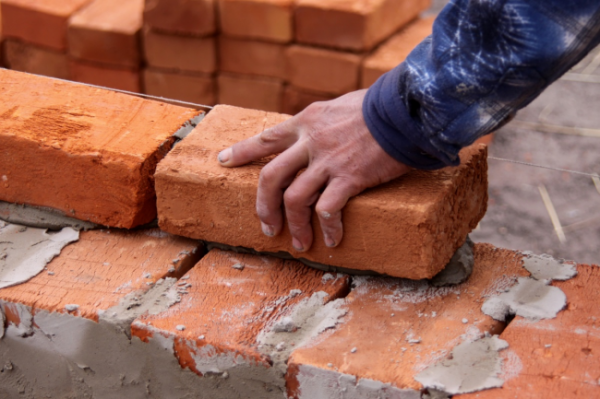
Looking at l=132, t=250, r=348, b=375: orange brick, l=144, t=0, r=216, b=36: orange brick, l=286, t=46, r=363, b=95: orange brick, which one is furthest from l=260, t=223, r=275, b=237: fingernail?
l=144, t=0, r=216, b=36: orange brick

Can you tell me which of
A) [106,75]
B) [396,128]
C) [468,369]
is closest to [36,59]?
[106,75]

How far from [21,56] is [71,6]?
0.61 meters

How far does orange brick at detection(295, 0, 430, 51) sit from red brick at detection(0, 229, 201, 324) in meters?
2.06

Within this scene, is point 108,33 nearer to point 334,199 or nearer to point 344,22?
point 344,22

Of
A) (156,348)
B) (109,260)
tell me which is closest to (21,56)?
(109,260)

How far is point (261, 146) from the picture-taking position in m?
1.88

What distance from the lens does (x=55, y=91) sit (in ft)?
7.69

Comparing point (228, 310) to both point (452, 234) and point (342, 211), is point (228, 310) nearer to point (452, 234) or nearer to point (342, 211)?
point (342, 211)

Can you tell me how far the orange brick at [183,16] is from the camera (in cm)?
396

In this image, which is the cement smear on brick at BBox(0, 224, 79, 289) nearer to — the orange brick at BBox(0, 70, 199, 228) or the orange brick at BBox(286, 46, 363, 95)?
the orange brick at BBox(0, 70, 199, 228)

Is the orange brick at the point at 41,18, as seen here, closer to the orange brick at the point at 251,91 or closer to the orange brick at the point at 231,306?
the orange brick at the point at 251,91

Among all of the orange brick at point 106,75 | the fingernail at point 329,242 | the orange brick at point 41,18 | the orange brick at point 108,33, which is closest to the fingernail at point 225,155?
the fingernail at point 329,242

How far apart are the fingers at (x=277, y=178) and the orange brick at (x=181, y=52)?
2554mm

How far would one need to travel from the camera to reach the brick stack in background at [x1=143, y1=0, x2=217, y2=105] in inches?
157
